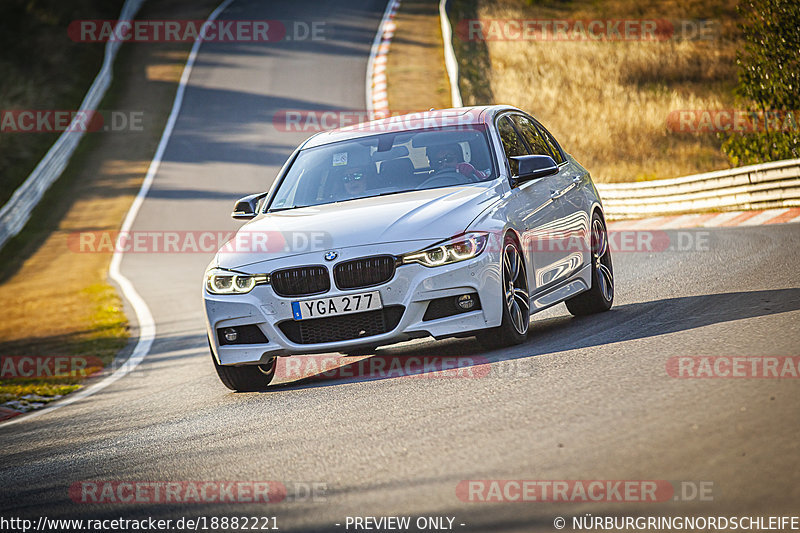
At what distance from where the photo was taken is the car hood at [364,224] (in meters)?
7.61

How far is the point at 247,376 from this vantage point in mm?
8406

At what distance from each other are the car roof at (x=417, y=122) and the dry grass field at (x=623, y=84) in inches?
636

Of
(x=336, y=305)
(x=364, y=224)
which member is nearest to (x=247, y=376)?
(x=336, y=305)

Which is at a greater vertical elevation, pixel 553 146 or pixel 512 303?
pixel 553 146

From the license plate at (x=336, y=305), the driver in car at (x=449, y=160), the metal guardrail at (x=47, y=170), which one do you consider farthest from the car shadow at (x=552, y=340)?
the metal guardrail at (x=47, y=170)

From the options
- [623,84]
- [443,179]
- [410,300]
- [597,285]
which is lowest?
[623,84]

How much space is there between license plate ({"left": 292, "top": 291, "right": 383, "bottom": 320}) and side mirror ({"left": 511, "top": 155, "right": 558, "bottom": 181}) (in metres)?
1.73

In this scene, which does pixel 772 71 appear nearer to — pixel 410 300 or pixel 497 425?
pixel 410 300

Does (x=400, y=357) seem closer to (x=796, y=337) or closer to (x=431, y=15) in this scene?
(x=796, y=337)

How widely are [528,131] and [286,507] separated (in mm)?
5849

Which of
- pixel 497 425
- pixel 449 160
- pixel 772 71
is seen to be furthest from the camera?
pixel 772 71

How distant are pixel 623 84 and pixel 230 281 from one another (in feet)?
89.1

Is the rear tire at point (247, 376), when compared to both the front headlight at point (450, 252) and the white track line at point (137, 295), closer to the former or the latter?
the front headlight at point (450, 252)

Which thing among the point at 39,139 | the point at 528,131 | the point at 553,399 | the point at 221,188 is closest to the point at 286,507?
the point at 553,399
